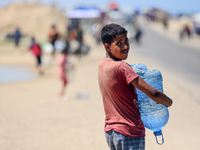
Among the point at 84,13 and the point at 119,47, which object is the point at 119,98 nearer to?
the point at 119,47

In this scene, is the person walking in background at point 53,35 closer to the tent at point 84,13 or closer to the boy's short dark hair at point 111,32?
the boy's short dark hair at point 111,32

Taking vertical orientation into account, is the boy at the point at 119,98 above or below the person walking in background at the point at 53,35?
above

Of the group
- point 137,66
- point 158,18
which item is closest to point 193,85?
point 137,66

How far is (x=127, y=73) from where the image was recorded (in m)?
2.65

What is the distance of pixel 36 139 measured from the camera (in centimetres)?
580

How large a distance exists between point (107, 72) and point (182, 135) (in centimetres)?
370

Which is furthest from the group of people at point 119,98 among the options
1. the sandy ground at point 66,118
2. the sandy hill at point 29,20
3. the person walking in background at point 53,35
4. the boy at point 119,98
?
the sandy hill at point 29,20

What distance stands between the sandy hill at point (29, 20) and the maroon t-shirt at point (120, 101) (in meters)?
32.4

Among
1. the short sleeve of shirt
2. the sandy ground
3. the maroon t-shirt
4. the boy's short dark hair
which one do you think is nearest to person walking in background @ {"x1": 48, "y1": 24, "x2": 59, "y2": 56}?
the sandy ground

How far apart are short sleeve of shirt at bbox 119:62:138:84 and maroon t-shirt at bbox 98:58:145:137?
20 millimetres

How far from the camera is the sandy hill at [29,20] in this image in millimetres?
37403

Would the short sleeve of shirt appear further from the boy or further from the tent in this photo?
the tent

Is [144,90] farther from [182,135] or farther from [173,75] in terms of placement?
[173,75]

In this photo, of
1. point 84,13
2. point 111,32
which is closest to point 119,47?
point 111,32
